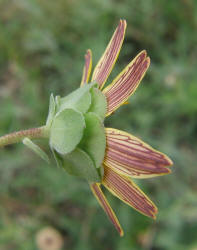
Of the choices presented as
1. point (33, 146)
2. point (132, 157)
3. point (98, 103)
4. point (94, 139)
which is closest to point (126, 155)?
point (132, 157)

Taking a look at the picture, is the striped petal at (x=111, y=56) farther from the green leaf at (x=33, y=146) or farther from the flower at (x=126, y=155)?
the green leaf at (x=33, y=146)

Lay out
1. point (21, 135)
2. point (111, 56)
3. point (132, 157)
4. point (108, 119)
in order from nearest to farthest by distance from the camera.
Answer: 1. point (132, 157)
2. point (21, 135)
3. point (111, 56)
4. point (108, 119)

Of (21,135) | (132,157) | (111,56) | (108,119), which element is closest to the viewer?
(132,157)

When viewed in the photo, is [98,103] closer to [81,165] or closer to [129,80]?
[129,80]

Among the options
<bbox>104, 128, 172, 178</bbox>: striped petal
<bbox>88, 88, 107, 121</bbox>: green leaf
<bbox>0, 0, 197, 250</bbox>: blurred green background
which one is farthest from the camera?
<bbox>0, 0, 197, 250</bbox>: blurred green background

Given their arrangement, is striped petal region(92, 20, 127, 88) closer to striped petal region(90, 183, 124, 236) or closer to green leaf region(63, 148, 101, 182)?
green leaf region(63, 148, 101, 182)

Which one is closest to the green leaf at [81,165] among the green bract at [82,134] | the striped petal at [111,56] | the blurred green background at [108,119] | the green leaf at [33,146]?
the green bract at [82,134]

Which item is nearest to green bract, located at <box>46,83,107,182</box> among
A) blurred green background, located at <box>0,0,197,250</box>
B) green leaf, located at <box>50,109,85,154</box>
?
green leaf, located at <box>50,109,85,154</box>

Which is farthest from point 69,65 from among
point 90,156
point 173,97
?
point 90,156
